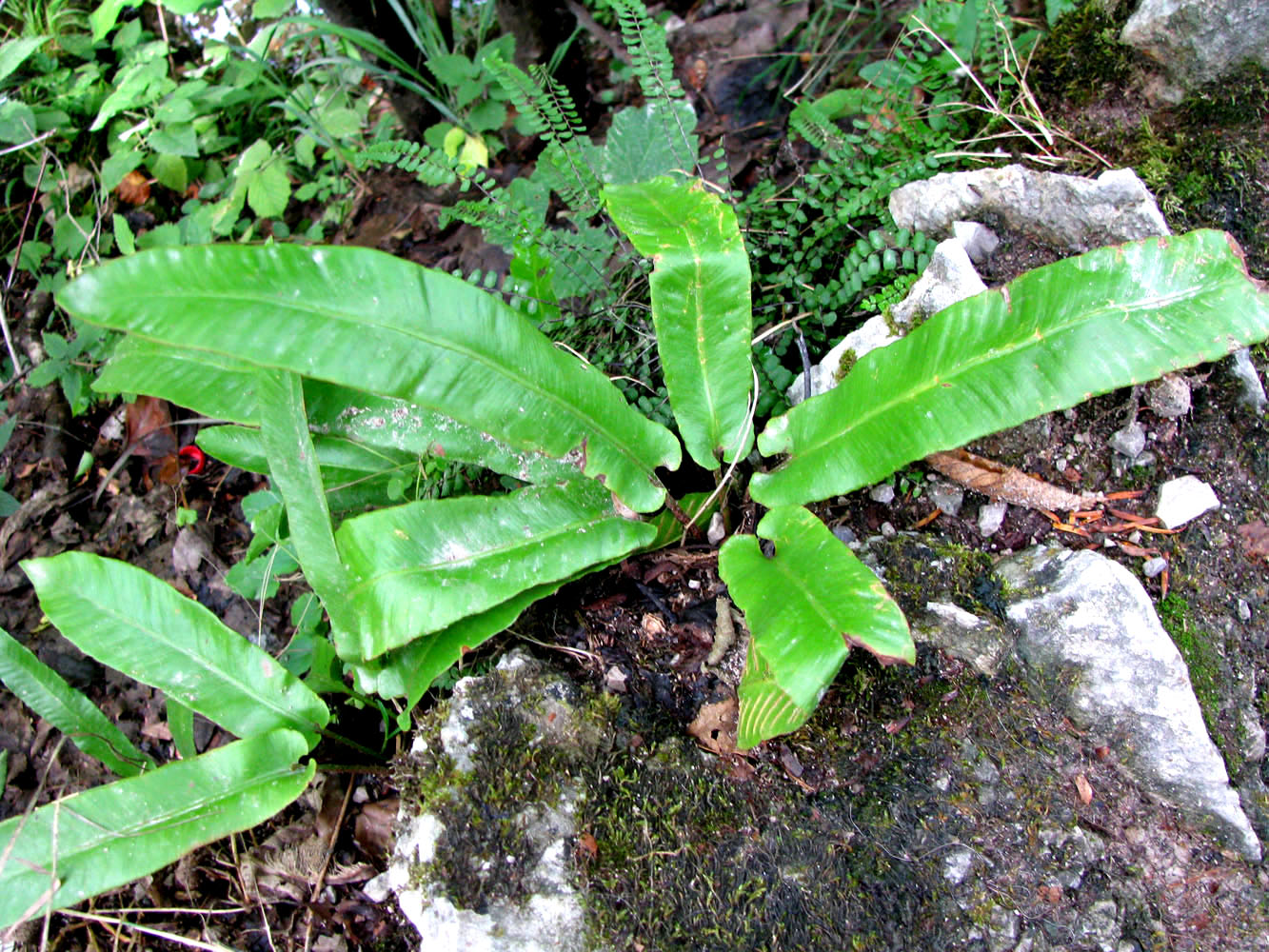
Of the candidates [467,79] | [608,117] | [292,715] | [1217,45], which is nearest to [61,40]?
[467,79]

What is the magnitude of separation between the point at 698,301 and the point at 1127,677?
3.80ft

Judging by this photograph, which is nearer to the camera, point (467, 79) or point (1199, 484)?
point (1199, 484)

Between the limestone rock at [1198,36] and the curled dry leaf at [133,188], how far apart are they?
11.5 feet

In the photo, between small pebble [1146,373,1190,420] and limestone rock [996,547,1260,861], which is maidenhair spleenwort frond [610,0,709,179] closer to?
small pebble [1146,373,1190,420]

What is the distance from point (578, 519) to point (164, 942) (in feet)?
5.13

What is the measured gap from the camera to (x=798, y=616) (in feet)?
4.92

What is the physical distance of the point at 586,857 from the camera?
1617 millimetres

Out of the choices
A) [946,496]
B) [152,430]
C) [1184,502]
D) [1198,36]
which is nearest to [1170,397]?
[1184,502]

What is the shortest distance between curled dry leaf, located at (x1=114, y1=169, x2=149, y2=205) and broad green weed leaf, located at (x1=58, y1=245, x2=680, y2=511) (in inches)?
92.7

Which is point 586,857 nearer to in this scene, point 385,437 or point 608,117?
point 385,437

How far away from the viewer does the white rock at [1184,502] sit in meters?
1.84

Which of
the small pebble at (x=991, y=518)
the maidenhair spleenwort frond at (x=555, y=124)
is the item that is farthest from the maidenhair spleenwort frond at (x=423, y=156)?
the small pebble at (x=991, y=518)

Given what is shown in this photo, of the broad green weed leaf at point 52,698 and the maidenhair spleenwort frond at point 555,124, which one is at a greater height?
the maidenhair spleenwort frond at point 555,124

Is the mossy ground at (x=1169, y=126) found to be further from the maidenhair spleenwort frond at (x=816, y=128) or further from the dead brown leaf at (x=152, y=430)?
the dead brown leaf at (x=152, y=430)
